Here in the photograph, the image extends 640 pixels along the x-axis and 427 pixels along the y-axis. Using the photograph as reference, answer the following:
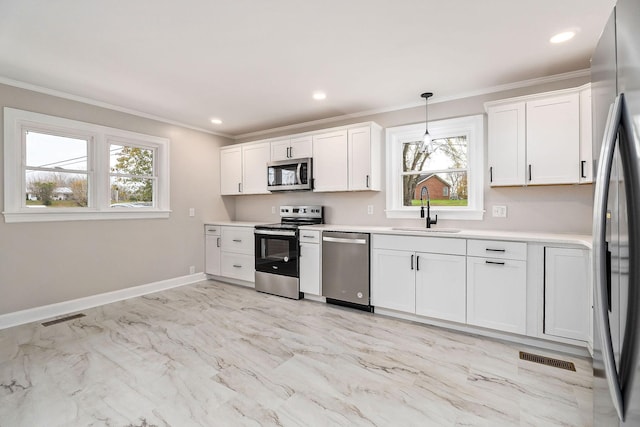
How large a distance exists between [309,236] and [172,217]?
84.7 inches

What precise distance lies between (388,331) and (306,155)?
98.5 inches

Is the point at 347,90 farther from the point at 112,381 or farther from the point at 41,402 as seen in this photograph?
the point at 41,402

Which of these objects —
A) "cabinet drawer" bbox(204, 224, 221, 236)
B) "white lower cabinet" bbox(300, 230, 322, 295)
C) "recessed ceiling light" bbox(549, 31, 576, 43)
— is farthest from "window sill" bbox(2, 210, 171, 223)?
"recessed ceiling light" bbox(549, 31, 576, 43)

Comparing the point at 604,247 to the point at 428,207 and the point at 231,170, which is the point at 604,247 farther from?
the point at 231,170

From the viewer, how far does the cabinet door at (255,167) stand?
15.5 ft

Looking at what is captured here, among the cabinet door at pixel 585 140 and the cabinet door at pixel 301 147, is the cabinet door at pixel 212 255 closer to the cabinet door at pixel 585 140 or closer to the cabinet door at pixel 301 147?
the cabinet door at pixel 301 147

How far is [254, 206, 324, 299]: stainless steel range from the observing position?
157 inches

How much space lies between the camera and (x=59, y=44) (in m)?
2.43

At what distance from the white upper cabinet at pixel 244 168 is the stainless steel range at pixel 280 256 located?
0.82m

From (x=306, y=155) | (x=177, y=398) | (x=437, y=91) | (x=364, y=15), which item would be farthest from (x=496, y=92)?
(x=177, y=398)

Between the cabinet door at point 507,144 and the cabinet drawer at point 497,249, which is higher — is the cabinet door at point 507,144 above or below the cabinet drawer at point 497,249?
above

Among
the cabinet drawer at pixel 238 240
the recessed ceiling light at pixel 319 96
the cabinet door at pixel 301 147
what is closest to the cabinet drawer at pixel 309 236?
the cabinet drawer at pixel 238 240

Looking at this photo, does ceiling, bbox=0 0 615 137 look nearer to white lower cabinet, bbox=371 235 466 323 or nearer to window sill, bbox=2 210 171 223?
window sill, bbox=2 210 171 223

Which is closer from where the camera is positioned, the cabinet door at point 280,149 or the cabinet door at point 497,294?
the cabinet door at point 497,294
